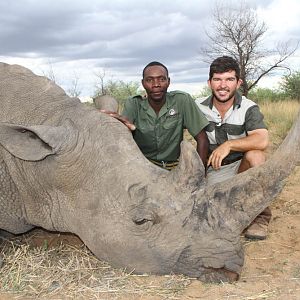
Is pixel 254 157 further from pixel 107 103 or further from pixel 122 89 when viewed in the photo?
pixel 122 89

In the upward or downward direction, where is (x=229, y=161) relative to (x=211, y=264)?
upward

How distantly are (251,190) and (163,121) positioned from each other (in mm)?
2643

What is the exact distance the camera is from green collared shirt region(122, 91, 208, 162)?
279 inches

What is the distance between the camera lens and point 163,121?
280 inches

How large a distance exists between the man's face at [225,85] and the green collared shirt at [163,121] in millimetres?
330

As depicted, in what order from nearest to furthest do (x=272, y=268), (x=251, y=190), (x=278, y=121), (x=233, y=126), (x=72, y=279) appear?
1. (x=251, y=190)
2. (x=72, y=279)
3. (x=272, y=268)
4. (x=233, y=126)
5. (x=278, y=121)

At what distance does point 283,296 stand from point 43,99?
109 inches

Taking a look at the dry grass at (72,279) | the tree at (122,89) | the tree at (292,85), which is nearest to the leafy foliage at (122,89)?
the tree at (122,89)

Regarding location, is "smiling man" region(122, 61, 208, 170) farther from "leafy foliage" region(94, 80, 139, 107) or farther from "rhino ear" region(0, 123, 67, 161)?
"leafy foliage" region(94, 80, 139, 107)

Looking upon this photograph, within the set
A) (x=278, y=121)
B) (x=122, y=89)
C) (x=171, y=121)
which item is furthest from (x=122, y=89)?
(x=171, y=121)

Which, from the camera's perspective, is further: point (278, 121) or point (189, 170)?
point (278, 121)

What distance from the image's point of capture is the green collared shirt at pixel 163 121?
7.10 meters

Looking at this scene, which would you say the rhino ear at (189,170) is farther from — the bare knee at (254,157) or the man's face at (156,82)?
the man's face at (156,82)

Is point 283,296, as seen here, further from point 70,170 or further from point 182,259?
point 70,170
